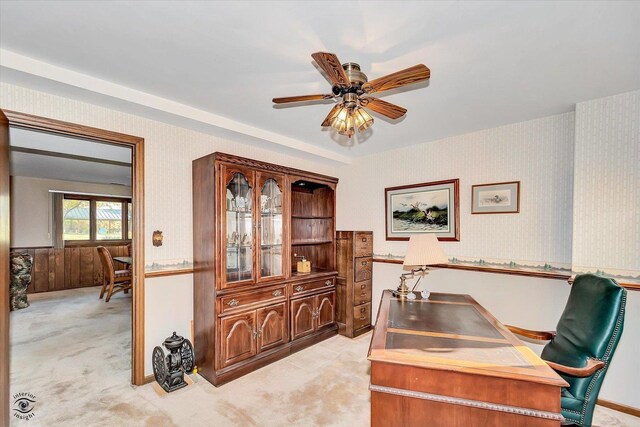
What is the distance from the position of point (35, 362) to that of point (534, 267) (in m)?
5.17

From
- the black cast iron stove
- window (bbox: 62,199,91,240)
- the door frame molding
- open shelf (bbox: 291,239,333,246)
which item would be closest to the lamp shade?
open shelf (bbox: 291,239,333,246)

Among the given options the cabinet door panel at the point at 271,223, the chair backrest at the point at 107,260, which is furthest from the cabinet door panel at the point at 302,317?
the chair backrest at the point at 107,260

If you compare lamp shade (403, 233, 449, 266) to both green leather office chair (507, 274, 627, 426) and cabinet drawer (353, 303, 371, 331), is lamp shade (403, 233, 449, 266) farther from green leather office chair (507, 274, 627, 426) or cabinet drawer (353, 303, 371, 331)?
cabinet drawer (353, 303, 371, 331)

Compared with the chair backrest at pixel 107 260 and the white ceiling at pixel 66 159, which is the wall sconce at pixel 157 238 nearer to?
the white ceiling at pixel 66 159

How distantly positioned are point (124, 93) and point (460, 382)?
2915 mm

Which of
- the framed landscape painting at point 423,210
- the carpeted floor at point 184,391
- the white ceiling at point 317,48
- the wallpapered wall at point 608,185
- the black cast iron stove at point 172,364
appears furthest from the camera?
the framed landscape painting at point 423,210

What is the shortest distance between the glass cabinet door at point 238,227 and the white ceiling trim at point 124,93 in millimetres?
543

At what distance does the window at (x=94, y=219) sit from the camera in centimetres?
681

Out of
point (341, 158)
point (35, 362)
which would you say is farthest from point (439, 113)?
point (35, 362)

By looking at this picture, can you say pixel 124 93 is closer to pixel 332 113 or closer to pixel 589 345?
pixel 332 113

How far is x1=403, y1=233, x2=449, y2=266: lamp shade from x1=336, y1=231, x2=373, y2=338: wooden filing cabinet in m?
1.54

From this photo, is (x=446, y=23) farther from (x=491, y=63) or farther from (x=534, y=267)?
(x=534, y=267)

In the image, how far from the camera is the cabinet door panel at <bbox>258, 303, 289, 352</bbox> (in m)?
2.96

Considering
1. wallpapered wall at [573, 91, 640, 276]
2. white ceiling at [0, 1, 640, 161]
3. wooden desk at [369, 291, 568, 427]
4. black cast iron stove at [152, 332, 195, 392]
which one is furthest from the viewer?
black cast iron stove at [152, 332, 195, 392]
